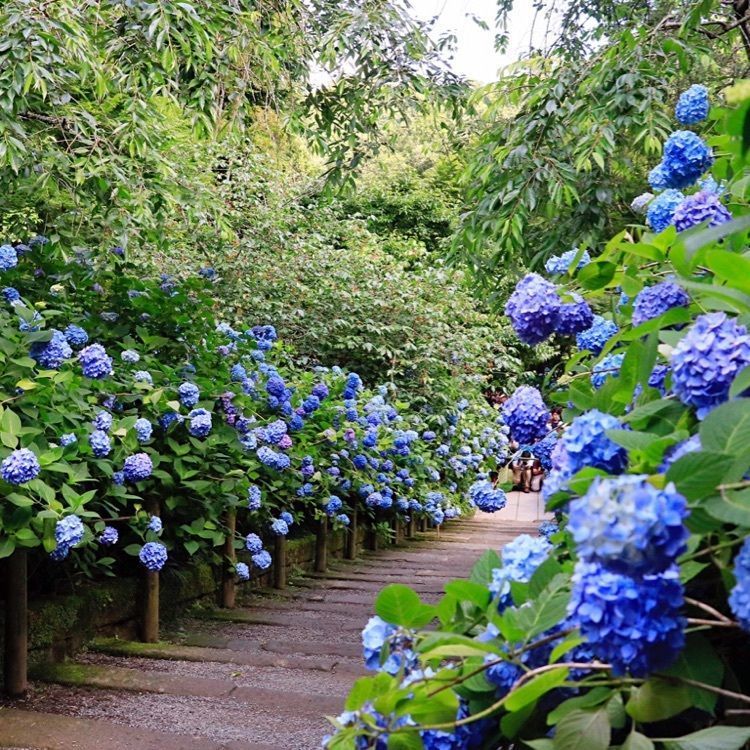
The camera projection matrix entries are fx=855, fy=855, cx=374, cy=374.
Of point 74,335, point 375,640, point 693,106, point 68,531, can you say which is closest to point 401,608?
point 375,640

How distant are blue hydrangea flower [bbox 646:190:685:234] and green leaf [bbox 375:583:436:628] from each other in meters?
0.92

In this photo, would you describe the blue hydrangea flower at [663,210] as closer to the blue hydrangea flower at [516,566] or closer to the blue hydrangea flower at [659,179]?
Result: the blue hydrangea flower at [659,179]

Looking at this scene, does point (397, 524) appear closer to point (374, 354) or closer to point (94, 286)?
point (374, 354)

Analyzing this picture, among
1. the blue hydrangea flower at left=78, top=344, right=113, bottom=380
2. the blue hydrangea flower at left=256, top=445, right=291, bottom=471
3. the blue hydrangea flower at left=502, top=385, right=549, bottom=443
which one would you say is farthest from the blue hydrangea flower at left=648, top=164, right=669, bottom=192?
the blue hydrangea flower at left=256, top=445, right=291, bottom=471

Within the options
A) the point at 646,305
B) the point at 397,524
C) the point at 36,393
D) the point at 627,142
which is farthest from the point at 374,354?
the point at 646,305

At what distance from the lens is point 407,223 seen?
49.8 ft

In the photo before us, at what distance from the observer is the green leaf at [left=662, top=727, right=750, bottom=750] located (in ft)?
2.10

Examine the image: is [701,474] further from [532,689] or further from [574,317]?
[574,317]

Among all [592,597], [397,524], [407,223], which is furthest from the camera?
[407,223]

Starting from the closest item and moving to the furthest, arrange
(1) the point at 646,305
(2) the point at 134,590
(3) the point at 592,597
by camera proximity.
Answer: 1. (3) the point at 592,597
2. (1) the point at 646,305
3. (2) the point at 134,590

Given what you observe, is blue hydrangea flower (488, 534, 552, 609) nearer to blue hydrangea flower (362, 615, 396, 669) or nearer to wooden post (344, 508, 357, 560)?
blue hydrangea flower (362, 615, 396, 669)

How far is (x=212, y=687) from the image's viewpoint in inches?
94.0

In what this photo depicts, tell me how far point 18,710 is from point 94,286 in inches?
79.1

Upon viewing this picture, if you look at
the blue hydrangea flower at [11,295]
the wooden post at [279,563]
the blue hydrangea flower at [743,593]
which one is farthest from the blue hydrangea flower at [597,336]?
the wooden post at [279,563]
